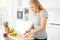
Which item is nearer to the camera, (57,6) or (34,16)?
(34,16)

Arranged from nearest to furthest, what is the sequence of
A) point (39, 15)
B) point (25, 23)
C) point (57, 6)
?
point (39, 15)
point (57, 6)
point (25, 23)

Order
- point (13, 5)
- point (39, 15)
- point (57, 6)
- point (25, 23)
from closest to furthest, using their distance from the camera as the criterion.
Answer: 1. point (39, 15)
2. point (57, 6)
3. point (25, 23)
4. point (13, 5)

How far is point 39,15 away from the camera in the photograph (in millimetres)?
1695

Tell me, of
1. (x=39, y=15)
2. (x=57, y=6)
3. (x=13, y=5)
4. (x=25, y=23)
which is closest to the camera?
(x=39, y=15)

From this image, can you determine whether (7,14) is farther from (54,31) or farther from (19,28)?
(54,31)

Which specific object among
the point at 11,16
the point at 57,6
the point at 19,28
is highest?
the point at 57,6

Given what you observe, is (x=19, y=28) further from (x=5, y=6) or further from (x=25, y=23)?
(x=5, y=6)

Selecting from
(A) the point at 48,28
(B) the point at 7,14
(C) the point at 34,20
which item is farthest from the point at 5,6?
(C) the point at 34,20

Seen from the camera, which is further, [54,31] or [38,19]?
[54,31]

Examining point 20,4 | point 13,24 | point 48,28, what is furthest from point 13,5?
point 48,28

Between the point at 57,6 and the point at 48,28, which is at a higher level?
the point at 57,6

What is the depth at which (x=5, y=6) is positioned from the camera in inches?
168

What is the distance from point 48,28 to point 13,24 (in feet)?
4.40

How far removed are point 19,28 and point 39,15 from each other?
2.31 meters
